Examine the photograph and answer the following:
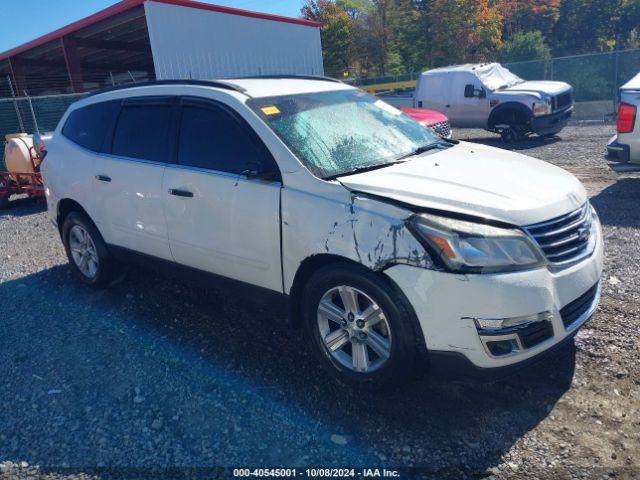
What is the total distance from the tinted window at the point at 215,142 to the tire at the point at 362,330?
3.06ft

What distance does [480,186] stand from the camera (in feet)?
10.1

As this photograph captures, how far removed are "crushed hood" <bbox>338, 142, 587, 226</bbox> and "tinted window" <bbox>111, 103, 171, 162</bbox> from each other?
175 centimetres

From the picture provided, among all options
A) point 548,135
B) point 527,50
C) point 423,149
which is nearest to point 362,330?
point 423,149

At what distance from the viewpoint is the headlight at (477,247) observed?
2693mm

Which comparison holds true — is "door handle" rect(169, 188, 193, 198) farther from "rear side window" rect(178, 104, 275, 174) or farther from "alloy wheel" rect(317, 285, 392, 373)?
"alloy wheel" rect(317, 285, 392, 373)

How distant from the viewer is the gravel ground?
2.73 m

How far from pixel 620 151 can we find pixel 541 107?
6058 millimetres

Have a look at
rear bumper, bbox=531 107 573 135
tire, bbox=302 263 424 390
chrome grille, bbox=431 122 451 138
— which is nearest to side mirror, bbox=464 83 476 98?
rear bumper, bbox=531 107 573 135

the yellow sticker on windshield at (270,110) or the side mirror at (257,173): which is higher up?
the yellow sticker on windshield at (270,110)

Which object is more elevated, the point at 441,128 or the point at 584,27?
the point at 584,27

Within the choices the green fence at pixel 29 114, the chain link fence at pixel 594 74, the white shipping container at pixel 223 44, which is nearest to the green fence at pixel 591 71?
the chain link fence at pixel 594 74

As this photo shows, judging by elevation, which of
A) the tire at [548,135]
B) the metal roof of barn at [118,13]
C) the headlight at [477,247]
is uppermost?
the metal roof of barn at [118,13]

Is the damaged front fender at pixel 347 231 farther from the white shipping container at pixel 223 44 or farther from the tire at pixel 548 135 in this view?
the white shipping container at pixel 223 44

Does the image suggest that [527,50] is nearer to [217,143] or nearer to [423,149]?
[423,149]
